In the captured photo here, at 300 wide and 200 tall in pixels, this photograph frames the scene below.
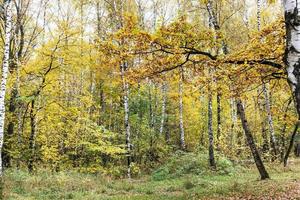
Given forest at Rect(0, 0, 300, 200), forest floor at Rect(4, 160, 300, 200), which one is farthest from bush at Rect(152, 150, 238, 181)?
forest floor at Rect(4, 160, 300, 200)

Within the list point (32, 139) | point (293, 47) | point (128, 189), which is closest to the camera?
point (293, 47)

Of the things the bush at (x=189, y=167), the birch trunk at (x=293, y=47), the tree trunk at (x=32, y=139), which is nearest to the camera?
the birch trunk at (x=293, y=47)

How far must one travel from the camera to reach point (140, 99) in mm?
26969

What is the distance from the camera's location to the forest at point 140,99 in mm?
9211

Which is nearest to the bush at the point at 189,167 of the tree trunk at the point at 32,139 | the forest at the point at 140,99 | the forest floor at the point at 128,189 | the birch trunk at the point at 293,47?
the forest at the point at 140,99

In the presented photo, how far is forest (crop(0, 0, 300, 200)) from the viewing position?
921 cm

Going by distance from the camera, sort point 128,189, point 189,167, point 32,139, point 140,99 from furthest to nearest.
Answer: point 140,99, point 189,167, point 32,139, point 128,189

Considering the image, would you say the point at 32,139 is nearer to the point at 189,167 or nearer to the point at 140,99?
the point at 189,167

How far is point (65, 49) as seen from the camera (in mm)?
17547

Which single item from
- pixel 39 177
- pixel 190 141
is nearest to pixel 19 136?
pixel 39 177

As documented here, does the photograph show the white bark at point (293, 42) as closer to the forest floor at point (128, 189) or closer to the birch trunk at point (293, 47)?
the birch trunk at point (293, 47)

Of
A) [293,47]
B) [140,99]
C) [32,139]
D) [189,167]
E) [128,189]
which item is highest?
[140,99]

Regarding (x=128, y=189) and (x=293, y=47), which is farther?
(x=128, y=189)

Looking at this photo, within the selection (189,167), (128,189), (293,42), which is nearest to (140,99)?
(189,167)
